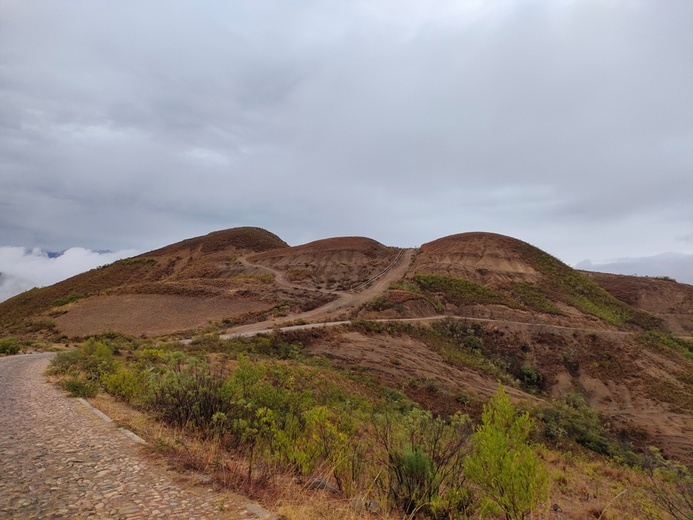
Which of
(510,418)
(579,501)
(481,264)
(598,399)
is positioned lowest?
(598,399)

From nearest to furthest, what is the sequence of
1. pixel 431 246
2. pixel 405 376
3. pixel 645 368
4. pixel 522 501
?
pixel 522 501 → pixel 405 376 → pixel 645 368 → pixel 431 246

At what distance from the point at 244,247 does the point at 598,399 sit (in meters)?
59.4

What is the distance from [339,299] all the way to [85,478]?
36685 mm

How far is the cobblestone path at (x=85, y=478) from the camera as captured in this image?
377 cm

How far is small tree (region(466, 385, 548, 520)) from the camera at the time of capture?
3.60m

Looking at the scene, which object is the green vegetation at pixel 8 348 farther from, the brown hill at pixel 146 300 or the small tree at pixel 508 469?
the small tree at pixel 508 469

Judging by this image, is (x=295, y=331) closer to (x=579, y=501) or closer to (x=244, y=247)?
(x=579, y=501)

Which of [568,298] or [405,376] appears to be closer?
[405,376]

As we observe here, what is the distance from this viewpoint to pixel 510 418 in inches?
165

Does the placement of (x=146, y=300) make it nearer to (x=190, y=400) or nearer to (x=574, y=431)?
(x=574, y=431)

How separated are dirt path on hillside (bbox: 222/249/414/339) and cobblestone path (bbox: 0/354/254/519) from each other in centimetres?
1850

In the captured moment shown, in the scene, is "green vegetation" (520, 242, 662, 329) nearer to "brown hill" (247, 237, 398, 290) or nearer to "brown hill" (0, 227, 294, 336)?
"brown hill" (247, 237, 398, 290)

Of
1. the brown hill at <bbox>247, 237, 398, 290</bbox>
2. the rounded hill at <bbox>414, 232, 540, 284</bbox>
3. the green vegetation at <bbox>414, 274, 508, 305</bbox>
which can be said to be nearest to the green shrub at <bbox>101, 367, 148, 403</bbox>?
the green vegetation at <bbox>414, 274, 508, 305</bbox>

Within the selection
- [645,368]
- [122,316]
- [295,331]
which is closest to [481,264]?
[645,368]
